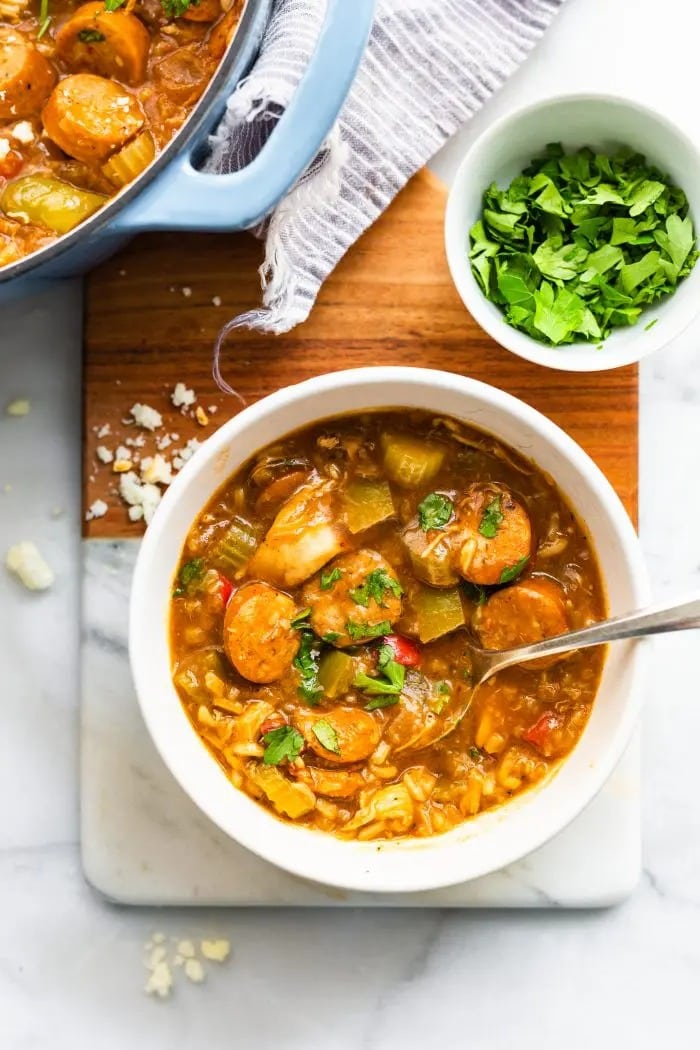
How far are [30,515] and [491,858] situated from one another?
1.38 m

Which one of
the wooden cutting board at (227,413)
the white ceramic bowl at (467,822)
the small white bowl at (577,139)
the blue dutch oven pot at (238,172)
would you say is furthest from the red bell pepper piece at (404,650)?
the blue dutch oven pot at (238,172)

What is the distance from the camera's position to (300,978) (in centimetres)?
304

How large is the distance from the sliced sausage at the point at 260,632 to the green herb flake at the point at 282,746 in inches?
4.6

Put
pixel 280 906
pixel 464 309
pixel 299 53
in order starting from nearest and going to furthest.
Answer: pixel 299 53 < pixel 464 309 < pixel 280 906

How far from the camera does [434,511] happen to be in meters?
2.64

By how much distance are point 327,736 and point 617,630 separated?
66cm

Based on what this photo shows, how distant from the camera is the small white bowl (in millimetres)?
2652

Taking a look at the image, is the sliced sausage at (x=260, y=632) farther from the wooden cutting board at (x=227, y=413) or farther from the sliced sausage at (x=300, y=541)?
the wooden cutting board at (x=227, y=413)

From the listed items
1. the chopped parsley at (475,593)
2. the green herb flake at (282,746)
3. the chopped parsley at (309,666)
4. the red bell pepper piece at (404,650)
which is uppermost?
the chopped parsley at (475,593)

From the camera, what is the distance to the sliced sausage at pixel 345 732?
2.60 metres

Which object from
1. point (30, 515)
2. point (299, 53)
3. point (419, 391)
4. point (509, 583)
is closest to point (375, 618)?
point (509, 583)

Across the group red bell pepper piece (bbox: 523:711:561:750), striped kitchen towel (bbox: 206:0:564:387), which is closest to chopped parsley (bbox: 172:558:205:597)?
striped kitchen towel (bbox: 206:0:564:387)

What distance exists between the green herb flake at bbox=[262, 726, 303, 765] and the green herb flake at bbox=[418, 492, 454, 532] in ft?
1.73

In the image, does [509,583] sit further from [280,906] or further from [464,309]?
[280,906]
